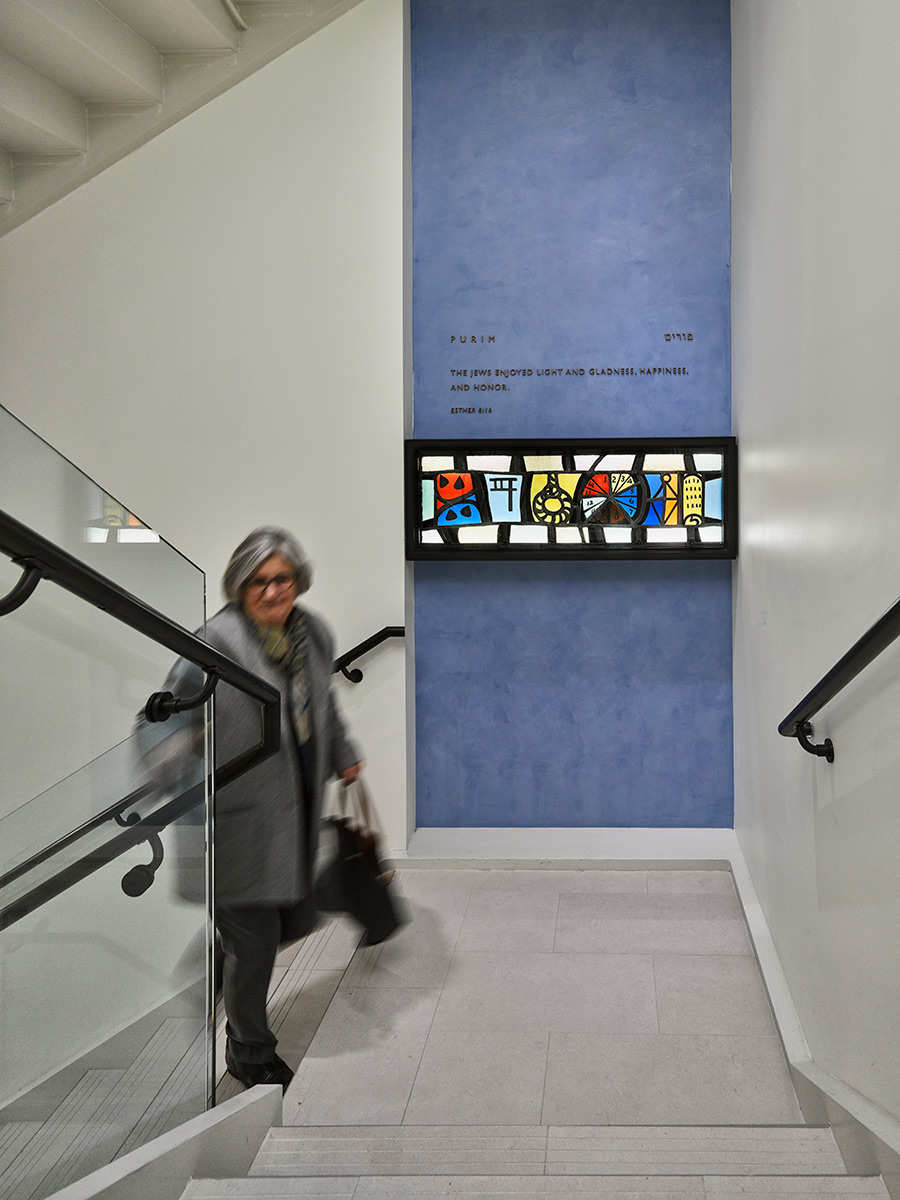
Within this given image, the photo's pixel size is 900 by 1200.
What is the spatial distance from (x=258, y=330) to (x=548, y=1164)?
143 inches

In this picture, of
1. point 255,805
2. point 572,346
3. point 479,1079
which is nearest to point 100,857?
point 255,805

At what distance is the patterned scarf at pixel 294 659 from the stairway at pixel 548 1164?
3.46 feet

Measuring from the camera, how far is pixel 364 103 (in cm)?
465

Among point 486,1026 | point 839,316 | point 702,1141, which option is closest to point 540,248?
point 839,316

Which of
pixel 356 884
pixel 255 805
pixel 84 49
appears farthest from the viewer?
pixel 84 49

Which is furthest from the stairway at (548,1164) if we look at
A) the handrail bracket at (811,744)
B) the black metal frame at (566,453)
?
the black metal frame at (566,453)

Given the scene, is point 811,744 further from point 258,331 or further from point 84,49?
point 84,49

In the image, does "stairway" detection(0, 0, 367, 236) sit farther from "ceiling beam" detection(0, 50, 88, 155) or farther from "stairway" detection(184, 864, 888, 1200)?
"stairway" detection(184, 864, 888, 1200)

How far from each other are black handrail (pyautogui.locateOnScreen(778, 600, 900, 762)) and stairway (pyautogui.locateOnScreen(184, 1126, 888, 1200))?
0.90 meters

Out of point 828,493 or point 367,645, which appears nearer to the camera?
point 828,493

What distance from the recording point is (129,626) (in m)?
2.01

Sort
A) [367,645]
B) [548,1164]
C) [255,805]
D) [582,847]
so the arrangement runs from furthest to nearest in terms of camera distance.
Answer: [582,847]
[367,645]
[255,805]
[548,1164]

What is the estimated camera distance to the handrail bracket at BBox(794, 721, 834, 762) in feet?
8.23

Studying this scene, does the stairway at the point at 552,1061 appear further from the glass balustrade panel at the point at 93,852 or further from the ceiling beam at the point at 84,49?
the ceiling beam at the point at 84,49
